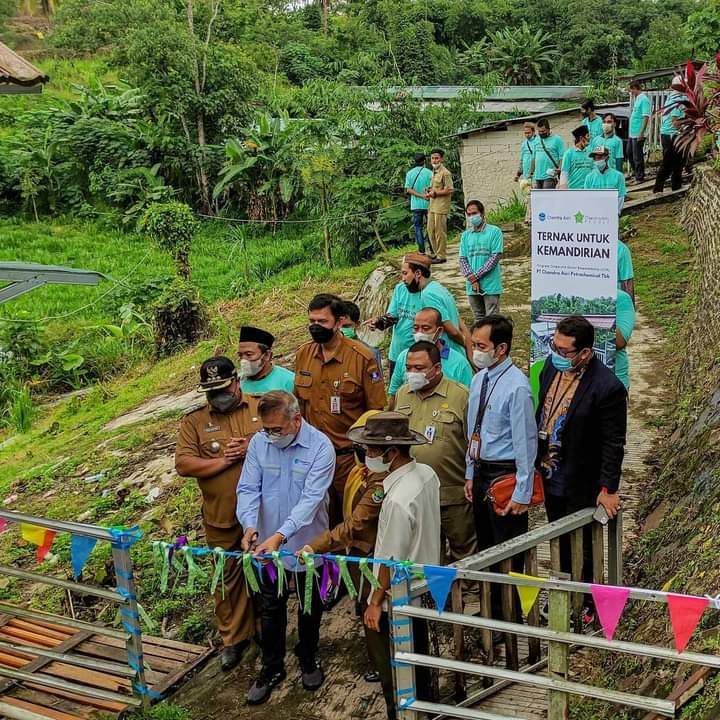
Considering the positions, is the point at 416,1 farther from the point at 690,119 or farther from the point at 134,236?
the point at 690,119

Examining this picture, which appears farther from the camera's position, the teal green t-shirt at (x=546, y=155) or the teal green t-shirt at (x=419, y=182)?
the teal green t-shirt at (x=419, y=182)

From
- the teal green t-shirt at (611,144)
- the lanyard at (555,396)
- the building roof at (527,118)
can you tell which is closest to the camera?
the lanyard at (555,396)

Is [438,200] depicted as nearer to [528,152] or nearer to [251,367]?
[528,152]

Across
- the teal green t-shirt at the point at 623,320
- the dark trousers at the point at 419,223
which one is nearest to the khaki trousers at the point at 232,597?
the teal green t-shirt at the point at 623,320

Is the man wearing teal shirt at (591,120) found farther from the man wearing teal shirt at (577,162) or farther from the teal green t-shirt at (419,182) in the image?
the teal green t-shirt at (419,182)

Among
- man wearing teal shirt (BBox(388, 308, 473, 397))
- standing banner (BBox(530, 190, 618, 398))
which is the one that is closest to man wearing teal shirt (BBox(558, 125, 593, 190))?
standing banner (BBox(530, 190, 618, 398))

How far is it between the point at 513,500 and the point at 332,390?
1.52m

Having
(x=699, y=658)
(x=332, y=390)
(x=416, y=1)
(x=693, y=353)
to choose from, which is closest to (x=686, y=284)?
(x=693, y=353)

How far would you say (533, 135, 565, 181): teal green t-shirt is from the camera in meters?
12.7

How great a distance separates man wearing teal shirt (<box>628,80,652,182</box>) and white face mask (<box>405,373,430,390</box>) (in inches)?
435

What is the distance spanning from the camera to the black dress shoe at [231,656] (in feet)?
17.4

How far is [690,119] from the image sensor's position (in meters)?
7.76

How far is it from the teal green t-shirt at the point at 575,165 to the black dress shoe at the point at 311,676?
25.5ft

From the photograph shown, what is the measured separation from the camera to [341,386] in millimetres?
5637
